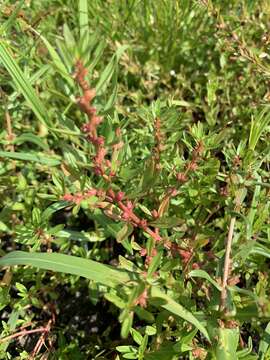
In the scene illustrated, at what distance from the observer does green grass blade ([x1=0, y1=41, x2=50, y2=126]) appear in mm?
1200

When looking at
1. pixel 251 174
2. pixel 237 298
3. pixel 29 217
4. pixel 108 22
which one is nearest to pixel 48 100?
pixel 108 22

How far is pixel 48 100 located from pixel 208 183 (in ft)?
3.00

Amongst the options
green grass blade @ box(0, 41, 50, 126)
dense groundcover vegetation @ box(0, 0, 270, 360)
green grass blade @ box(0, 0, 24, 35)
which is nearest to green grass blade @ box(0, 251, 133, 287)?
dense groundcover vegetation @ box(0, 0, 270, 360)

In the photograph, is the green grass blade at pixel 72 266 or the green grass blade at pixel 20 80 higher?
the green grass blade at pixel 20 80

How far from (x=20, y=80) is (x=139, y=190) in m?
0.44

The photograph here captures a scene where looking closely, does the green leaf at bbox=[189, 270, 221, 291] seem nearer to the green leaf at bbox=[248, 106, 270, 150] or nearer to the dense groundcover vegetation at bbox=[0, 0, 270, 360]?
the dense groundcover vegetation at bbox=[0, 0, 270, 360]

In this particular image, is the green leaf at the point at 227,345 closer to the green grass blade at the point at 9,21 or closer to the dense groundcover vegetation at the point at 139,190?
the dense groundcover vegetation at the point at 139,190

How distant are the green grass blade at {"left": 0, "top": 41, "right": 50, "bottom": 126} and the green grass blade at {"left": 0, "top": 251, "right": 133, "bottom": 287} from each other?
370 millimetres

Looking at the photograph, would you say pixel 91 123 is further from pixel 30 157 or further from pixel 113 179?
pixel 30 157

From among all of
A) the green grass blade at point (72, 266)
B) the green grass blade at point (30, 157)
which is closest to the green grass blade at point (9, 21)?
the green grass blade at point (30, 157)

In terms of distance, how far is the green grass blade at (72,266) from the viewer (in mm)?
1025

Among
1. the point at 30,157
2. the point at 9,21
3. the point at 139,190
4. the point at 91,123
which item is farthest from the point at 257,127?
the point at 9,21

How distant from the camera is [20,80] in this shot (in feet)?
4.01

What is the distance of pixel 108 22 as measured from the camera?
1.89 metres
